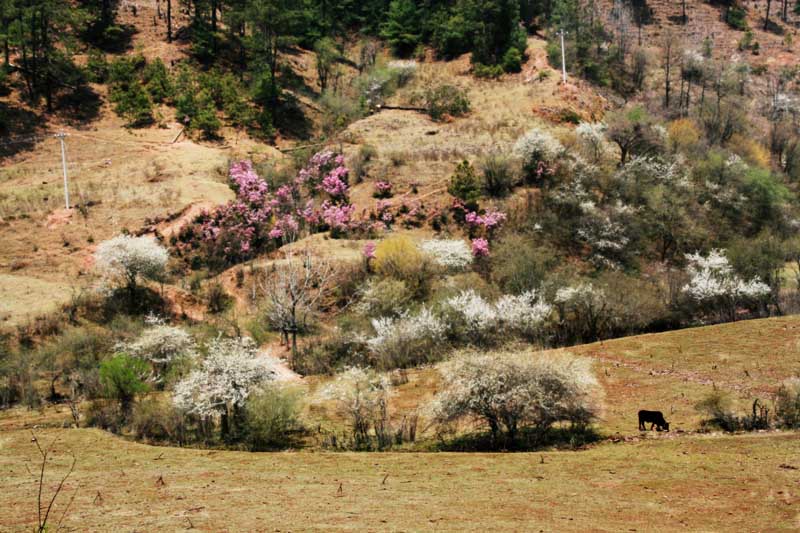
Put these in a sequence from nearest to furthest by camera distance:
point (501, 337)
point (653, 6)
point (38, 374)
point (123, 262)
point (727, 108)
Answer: point (38, 374)
point (501, 337)
point (123, 262)
point (727, 108)
point (653, 6)

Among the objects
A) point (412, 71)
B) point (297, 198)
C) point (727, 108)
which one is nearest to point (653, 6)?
point (727, 108)

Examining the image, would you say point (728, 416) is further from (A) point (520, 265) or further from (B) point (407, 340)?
(A) point (520, 265)

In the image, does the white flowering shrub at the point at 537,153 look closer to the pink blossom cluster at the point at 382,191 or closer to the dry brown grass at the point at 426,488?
the pink blossom cluster at the point at 382,191

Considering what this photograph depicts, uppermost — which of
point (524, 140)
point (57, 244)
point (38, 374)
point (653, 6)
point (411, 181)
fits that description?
point (653, 6)

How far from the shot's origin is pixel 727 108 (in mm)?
88312

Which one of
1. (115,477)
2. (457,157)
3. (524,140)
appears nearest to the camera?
(115,477)

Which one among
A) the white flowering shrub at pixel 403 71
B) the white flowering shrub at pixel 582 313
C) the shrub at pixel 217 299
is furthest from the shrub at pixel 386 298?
the white flowering shrub at pixel 403 71

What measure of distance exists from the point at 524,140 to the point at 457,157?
7875 millimetres

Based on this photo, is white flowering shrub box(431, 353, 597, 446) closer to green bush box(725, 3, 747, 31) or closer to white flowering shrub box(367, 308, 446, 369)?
white flowering shrub box(367, 308, 446, 369)

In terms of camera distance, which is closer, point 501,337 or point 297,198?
point 501,337

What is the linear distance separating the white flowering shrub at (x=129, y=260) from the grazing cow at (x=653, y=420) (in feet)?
125

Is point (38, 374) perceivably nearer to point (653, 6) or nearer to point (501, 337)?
point (501, 337)

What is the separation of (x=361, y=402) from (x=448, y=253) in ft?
71.4

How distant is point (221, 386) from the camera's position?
32.6 meters
